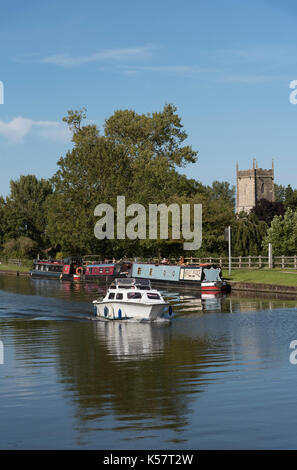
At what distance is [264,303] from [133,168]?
5894 cm

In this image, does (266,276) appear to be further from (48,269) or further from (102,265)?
(48,269)

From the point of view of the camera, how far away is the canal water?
1407cm

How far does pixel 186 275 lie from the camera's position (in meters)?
65.6

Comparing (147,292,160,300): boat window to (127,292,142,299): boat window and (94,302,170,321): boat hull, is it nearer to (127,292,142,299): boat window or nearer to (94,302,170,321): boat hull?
(127,292,142,299): boat window

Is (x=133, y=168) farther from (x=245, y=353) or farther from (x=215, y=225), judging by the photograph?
(x=245, y=353)

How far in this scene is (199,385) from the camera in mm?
19125

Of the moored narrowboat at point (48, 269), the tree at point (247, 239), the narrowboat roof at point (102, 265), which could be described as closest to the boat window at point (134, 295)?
the narrowboat roof at point (102, 265)

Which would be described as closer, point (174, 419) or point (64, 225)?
point (174, 419)

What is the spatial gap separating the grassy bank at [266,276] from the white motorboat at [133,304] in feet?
67.2

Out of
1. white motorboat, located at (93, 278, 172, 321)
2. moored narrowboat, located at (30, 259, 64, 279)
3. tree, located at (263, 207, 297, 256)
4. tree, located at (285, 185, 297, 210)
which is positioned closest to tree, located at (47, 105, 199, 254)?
moored narrowboat, located at (30, 259, 64, 279)

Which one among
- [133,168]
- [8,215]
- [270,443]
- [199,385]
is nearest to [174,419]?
[270,443]

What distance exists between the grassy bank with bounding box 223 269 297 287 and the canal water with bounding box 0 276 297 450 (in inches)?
775

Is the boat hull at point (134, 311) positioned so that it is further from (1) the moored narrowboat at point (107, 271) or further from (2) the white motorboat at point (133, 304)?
(1) the moored narrowboat at point (107, 271)

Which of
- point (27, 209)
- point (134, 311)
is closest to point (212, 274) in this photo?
point (134, 311)
